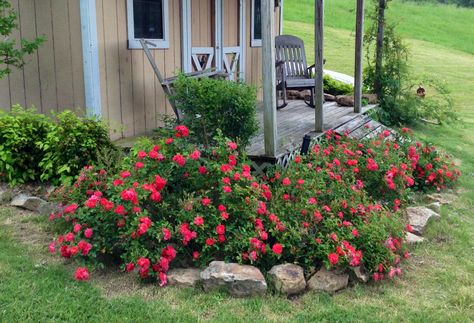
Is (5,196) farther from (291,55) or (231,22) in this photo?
(291,55)

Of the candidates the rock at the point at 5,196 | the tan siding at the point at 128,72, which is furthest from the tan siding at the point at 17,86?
the rock at the point at 5,196

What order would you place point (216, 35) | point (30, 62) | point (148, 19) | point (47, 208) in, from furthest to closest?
point (216, 35) → point (148, 19) → point (30, 62) → point (47, 208)

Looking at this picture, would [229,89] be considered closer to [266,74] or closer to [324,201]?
[266,74]

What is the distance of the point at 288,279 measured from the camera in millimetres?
3096

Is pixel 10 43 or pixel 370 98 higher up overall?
pixel 10 43

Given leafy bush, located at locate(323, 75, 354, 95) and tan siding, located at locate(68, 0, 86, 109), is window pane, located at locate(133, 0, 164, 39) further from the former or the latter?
leafy bush, located at locate(323, 75, 354, 95)

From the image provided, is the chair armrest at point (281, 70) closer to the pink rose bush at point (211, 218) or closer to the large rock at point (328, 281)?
the pink rose bush at point (211, 218)

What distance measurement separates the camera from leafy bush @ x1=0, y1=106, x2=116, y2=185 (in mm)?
4324

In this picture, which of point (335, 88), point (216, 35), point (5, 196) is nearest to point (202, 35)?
point (216, 35)

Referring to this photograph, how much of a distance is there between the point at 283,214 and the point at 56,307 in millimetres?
1461

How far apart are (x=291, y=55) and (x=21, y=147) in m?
4.79

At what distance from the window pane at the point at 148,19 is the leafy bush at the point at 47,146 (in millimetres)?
1397

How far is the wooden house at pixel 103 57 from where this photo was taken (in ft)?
16.3

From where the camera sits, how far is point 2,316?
2729 mm
